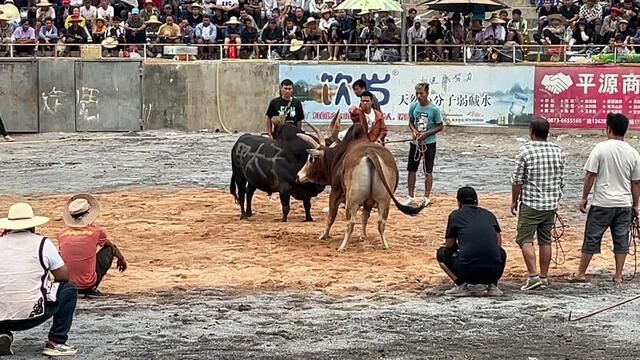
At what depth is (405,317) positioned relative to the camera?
340 inches

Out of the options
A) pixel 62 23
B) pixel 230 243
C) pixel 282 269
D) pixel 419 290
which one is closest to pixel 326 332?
pixel 419 290

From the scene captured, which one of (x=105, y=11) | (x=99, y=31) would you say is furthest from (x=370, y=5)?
(x=105, y=11)

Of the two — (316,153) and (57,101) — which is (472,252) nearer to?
(316,153)

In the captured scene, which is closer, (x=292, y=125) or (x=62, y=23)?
(x=292, y=125)

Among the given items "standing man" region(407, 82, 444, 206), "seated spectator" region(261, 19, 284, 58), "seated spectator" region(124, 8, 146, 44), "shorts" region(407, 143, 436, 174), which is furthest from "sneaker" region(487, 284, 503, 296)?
"seated spectator" region(124, 8, 146, 44)

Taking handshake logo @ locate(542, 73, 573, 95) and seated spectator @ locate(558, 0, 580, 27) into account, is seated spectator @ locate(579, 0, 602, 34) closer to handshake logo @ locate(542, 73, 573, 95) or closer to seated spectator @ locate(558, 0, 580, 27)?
seated spectator @ locate(558, 0, 580, 27)

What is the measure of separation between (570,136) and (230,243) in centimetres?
1348

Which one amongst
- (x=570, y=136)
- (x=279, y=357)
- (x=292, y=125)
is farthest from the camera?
(x=570, y=136)

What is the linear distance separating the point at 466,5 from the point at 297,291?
57.2 feet

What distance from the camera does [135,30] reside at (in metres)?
26.4

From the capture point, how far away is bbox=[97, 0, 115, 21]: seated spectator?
1081 inches

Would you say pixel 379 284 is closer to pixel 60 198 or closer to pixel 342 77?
pixel 60 198

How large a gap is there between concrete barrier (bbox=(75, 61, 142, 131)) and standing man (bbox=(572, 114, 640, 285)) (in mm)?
17437

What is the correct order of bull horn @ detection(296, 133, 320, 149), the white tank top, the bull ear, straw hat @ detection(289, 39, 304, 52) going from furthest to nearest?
1. straw hat @ detection(289, 39, 304, 52)
2. bull horn @ detection(296, 133, 320, 149)
3. the bull ear
4. the white tank top
